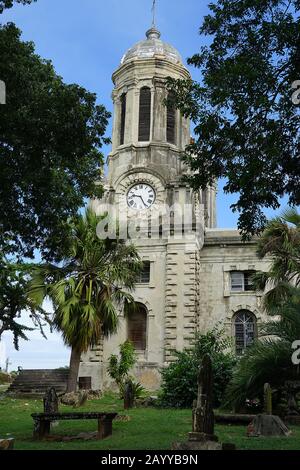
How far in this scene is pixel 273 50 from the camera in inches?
432

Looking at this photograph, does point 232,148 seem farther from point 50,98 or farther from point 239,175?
point 50,98

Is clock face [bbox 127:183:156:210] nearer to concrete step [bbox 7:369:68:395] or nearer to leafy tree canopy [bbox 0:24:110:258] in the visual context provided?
concrete step [bbox 7:369:68:395]

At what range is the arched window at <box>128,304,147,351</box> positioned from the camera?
29.9 metres

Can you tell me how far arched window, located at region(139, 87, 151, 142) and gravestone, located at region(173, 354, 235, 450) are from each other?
23.3 m

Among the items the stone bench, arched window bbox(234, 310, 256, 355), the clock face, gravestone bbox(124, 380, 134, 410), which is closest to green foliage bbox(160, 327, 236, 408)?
gravestone bbox(124, 380, 134, 410)

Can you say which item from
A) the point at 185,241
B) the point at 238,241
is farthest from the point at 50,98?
the point at 238,241

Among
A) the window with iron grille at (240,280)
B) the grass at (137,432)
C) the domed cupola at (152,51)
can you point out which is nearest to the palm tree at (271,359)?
the grass at (137,432)

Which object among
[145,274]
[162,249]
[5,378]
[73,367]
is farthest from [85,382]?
[5,378]

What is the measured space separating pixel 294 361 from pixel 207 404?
4.77 metres

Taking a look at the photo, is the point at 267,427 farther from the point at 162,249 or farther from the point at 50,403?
Answer: the point at 162,249

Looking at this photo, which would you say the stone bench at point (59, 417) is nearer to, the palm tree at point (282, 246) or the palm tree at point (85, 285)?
the palm tree at point (85, 285)

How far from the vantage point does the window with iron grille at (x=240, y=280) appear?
102 ft

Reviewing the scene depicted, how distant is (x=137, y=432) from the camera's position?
44.2 ft

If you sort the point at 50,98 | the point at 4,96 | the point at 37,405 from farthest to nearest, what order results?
the point at 37,405, the point at 50,98, the point at 4,96
